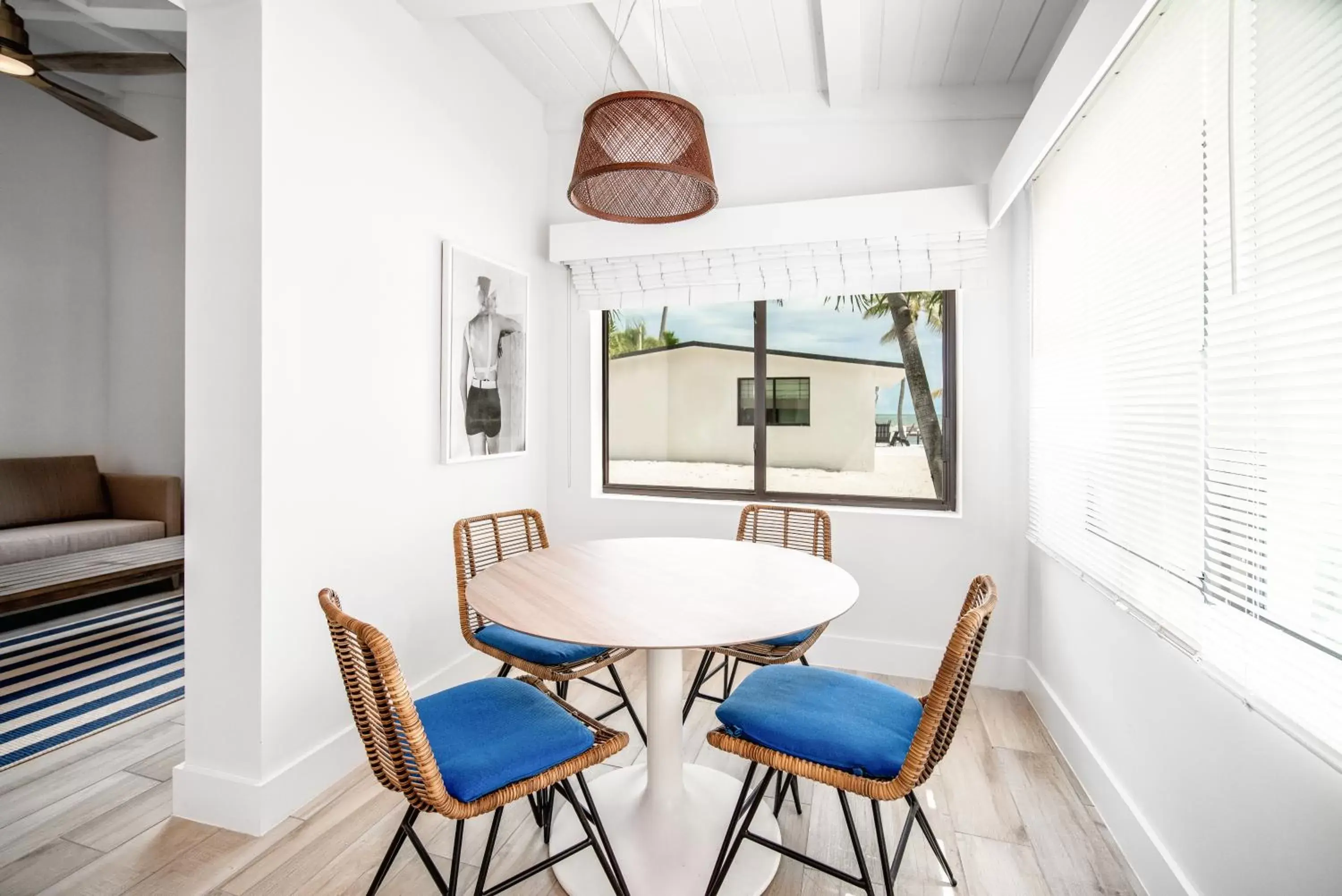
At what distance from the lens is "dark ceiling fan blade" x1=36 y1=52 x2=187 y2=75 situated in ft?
9.39

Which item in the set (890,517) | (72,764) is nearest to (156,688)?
(72,764)

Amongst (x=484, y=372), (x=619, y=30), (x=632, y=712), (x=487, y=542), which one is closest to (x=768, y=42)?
(x=619, y=30)

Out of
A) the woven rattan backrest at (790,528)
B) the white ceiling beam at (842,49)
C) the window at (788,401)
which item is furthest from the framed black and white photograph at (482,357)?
the white ceiling beam at (842,49)

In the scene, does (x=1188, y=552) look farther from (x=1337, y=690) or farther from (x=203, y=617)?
(x=203, y=617)

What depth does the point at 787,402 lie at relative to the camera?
3.49m

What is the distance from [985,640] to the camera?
3.02 metres

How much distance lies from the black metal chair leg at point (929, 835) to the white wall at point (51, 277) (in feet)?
19.3

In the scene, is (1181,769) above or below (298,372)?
below

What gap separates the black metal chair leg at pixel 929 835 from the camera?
1.50m

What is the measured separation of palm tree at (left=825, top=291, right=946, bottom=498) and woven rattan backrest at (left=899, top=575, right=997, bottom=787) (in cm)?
189

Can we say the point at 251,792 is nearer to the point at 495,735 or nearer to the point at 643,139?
the point at 495,735

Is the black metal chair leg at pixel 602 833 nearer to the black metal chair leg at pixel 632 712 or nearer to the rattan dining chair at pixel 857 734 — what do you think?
the rattan dining chair at pixel 857 734

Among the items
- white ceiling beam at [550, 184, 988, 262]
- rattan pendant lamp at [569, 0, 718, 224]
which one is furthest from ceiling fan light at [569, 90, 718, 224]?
white ceiling beam at [550, 184, 988, 262]

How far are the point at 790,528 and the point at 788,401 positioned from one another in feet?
3.25
